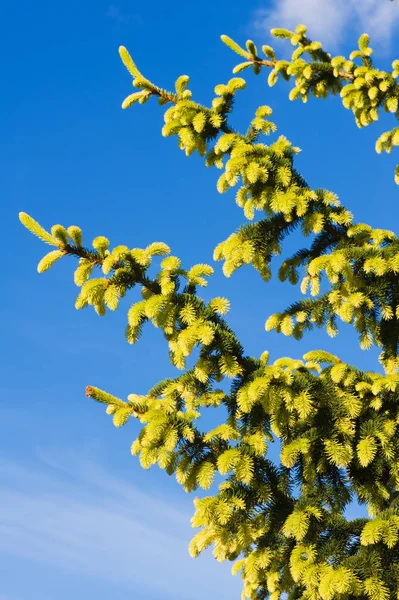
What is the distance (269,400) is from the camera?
561 centimetres

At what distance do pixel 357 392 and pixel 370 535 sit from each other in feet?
4.74

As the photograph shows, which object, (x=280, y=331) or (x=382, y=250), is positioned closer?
(x=382, y=250)

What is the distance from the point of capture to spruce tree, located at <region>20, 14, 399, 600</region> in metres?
5.41

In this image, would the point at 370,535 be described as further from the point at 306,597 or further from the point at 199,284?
the point at 199,284

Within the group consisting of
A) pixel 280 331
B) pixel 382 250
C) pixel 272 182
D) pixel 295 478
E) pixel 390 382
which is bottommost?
pixel 295 478

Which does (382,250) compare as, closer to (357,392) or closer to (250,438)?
(357,392)

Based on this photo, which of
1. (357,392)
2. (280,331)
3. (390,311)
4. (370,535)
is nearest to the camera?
(370,535)

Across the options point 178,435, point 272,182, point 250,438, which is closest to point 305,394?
point 250,438

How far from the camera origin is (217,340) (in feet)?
18.3

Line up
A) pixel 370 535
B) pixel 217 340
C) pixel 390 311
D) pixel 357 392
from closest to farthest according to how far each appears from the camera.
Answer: pixel 370 535
pixel 217 340
pixel 357 392
pixel 390 311

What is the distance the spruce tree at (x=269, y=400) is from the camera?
541 cm

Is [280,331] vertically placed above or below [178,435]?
above

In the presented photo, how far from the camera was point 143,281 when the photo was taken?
5.65m

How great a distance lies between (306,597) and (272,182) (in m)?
4.32
